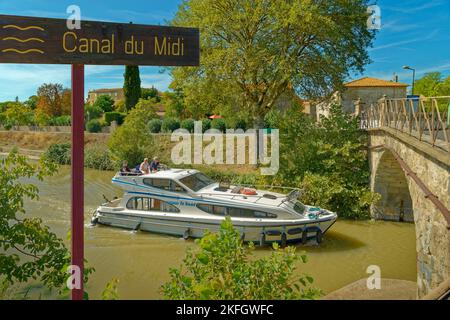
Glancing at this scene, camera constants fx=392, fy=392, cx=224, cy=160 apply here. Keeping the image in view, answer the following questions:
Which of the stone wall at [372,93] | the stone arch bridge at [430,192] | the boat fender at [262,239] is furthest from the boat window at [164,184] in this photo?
the stone wall at [372,93]

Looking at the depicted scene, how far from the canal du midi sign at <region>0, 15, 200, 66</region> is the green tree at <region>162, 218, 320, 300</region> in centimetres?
158

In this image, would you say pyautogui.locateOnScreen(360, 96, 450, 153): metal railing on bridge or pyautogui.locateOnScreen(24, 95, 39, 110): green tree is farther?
pyautogui.locateOnScreen(24, 95, 39, 110): green tree

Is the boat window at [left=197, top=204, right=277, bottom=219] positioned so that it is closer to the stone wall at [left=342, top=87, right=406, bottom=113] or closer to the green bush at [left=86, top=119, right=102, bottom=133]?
the green bush at [left=86, top=119, right=102, bottom=133]

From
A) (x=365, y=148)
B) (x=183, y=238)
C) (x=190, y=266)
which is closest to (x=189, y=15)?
(x=365, y=148)

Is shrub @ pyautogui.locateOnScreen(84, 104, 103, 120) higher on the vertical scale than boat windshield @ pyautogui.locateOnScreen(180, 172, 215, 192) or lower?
higher

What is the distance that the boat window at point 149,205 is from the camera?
14.1 m

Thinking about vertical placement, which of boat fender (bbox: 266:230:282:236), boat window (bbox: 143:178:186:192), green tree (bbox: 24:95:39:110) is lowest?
boat fender (bbox: 266:230:282:236)

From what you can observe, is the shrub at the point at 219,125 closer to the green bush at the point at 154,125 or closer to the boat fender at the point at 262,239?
the green bush at the point at 154,125

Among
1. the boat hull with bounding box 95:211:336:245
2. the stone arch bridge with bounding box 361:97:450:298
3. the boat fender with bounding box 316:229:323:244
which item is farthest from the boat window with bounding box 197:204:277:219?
the stone arch bridge with bounding box 361:97:450:298

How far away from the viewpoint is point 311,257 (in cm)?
1227

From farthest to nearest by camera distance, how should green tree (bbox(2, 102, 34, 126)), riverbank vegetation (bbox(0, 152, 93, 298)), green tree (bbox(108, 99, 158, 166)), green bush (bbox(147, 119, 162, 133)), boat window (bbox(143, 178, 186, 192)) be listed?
1. green tree (bbox(2, 102, 34, 126))
2. green bush (bbox(147, 119, 162, 133))
3. green tree (bbox(108, 99, 158, 166))
4. boat window (bbox(143, 178, 186, 192))
5. riverbank vegetation (bbox(0, 152, 93, 298))

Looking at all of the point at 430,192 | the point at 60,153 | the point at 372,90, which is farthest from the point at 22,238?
the point at 372,90

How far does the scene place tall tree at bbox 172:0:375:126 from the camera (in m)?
20.0

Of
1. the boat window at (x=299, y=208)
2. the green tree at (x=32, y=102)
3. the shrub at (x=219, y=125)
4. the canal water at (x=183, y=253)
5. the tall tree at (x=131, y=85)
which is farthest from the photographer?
the green tree at (x=32, y=102)
